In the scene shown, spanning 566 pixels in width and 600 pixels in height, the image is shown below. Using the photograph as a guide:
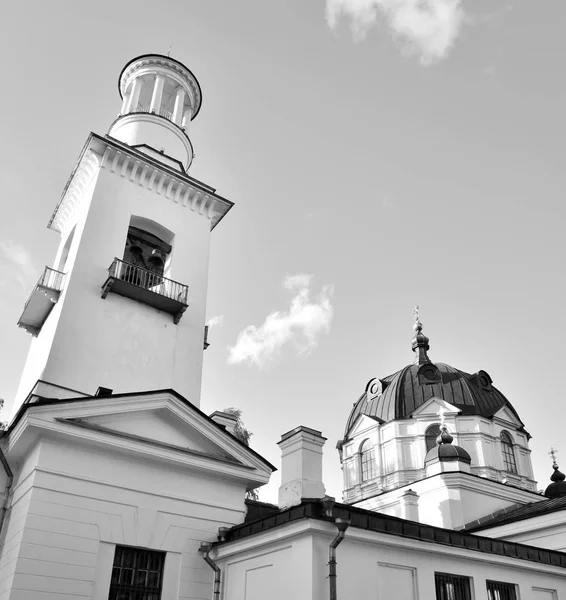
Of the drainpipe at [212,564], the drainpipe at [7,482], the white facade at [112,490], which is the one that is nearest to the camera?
the white facade at [112,490]

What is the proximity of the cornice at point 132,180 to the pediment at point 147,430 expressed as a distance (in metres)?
7.52

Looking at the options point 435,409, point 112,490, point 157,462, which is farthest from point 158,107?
point 435,409

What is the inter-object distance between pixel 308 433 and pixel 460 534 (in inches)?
123

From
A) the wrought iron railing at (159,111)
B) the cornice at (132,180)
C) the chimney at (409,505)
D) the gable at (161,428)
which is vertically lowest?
the gable at (161,428)

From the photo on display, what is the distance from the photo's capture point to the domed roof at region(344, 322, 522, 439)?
3059 cm

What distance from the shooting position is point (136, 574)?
443 inches

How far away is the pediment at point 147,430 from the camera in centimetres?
1118

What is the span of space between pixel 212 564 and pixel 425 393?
21.9 metres

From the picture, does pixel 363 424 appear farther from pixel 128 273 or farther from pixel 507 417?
pixel 128 273

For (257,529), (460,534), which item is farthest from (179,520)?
(460,534)

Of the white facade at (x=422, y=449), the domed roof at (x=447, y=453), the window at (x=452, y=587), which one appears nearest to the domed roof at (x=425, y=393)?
the white facade at (x=422, y=449)

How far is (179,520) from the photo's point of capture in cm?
1197

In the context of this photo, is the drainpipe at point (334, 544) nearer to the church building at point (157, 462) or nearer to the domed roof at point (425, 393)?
the church building at point (157, 462)

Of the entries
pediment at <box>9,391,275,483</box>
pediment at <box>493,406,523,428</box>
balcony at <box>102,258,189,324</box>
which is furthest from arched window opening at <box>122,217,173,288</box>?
pediment at <box>493,406,523,428</box>
